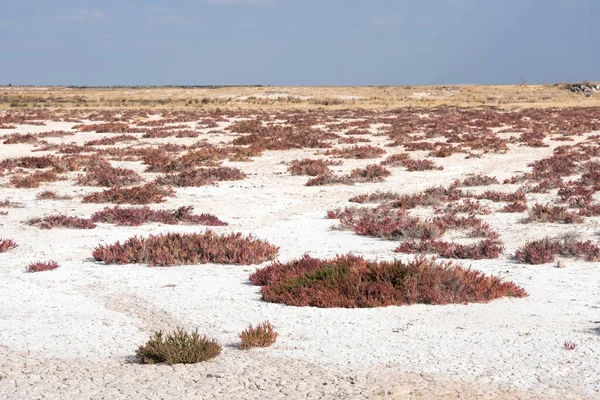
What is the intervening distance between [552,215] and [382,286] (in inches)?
275

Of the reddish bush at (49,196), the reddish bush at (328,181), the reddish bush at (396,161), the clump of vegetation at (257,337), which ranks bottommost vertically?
the reddish bush at (49,196)

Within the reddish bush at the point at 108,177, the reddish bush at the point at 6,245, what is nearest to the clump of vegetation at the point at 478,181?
the reddish bush at the point at 108,177

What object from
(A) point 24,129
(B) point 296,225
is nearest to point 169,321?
(B) point 296,225

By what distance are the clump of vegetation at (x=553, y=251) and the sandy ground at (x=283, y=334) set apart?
23cm

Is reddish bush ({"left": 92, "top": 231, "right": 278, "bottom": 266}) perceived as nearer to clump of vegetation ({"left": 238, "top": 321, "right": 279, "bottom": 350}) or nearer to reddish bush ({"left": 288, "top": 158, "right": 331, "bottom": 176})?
clump of vegetation ({"left": 238, "top": 321, "right": 279, "bottom": 350})

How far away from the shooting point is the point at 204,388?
18.4 ft

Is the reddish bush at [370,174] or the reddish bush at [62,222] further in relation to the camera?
the reddish bush at [370,174]

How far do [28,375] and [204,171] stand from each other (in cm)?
1502

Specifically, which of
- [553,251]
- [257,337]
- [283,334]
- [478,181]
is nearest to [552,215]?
[553,251]

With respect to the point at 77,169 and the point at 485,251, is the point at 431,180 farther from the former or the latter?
the point at 77,169

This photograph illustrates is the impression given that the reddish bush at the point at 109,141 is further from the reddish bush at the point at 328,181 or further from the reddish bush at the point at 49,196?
the reddish bush at the point at 328,181

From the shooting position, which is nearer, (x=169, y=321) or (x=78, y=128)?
(x=169, y=321)

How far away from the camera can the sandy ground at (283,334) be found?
5.64m

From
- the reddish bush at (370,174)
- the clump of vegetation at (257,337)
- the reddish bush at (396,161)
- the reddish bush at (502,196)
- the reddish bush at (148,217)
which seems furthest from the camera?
the reddish bush at (396,161)
